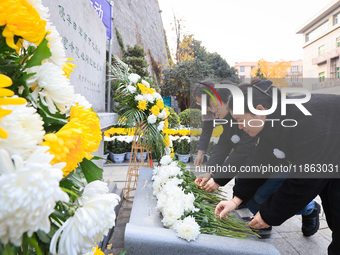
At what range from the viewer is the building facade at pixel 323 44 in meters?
22.2

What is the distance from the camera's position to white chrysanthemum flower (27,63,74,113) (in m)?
0.49

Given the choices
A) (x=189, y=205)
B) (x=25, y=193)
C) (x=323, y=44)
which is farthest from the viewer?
(x=323, y=44)

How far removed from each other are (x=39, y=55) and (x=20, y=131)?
196 mm

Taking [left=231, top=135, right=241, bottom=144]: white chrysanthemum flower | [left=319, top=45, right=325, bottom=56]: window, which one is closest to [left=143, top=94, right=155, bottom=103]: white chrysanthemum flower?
[left=231, top=135, right=241, bottom=144]: white chrysanthemum flower

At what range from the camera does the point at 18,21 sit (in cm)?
42

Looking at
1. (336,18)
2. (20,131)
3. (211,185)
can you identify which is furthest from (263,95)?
(336,18)

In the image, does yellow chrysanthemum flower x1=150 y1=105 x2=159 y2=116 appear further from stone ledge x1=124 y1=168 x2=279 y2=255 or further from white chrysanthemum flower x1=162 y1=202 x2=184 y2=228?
stone ledge x1=124 y1=168 x2=279 y2=255

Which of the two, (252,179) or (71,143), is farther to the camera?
(252,179)

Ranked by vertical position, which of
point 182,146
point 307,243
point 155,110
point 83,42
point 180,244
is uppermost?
point 83,42

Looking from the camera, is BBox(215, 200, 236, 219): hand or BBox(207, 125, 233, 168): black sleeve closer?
BBox(215, 200, 236, 219): hand

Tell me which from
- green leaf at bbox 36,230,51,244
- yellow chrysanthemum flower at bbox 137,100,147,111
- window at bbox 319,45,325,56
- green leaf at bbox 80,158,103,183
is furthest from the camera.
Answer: window at bbox 319,45,325,56

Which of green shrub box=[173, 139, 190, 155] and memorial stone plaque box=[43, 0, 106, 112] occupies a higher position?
memorial stone plaque box=[43, 0, 106, 112]

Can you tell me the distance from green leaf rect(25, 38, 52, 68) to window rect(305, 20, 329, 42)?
31.5 metres

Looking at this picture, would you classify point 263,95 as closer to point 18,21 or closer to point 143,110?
point 18,21
